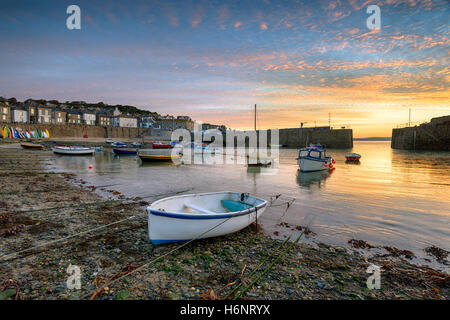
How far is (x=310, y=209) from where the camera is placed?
43.8 ft

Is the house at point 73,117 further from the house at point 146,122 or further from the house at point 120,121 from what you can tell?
the house at point 146,122

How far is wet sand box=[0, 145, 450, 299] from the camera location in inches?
199

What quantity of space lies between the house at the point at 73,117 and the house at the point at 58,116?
1.59m

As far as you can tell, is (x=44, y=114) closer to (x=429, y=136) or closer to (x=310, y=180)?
(x=310, y=180)

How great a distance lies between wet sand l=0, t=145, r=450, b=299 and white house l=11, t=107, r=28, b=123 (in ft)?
344

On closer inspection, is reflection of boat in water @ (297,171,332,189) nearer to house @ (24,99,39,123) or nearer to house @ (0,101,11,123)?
house @ (0,101,11,123)

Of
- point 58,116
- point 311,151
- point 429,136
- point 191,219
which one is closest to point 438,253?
point 191,219

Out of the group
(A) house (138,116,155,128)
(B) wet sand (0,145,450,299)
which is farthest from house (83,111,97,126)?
(B) wet sand (0,145,450,299)

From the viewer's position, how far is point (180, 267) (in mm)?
6027

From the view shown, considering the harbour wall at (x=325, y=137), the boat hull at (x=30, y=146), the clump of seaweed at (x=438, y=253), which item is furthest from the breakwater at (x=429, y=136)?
the boat hull at (x=30, y=146)

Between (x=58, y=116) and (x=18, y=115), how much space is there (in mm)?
14266
